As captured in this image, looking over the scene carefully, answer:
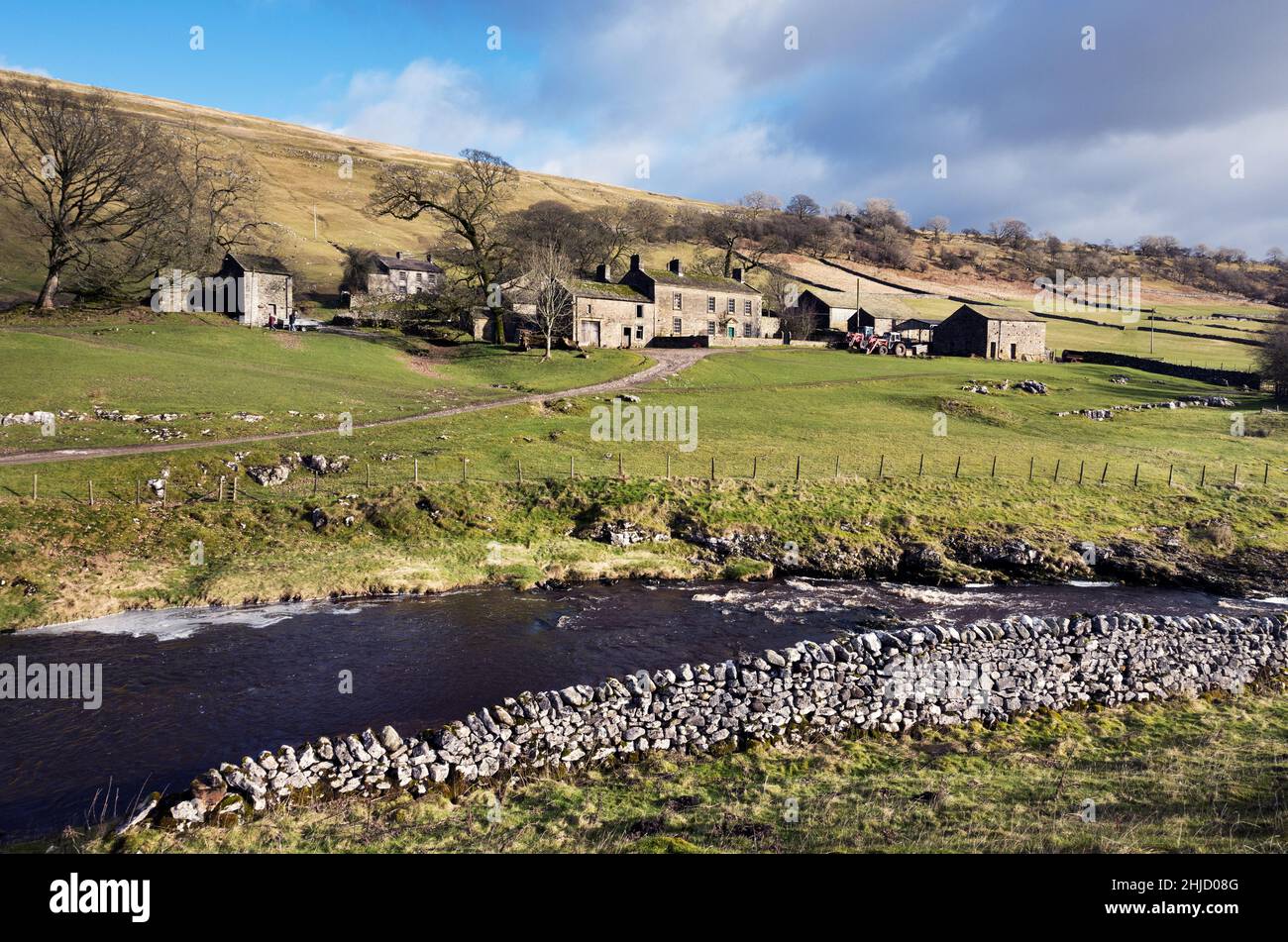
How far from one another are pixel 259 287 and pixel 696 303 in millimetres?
49110

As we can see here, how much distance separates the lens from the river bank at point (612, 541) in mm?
26594

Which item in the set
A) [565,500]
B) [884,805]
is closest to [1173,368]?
[565,500]

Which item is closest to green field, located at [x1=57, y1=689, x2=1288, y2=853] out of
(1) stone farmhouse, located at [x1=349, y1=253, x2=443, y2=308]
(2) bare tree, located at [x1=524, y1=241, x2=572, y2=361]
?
(2) bare tree, located at [x1=524, y1=241, x2=572, y2=361]

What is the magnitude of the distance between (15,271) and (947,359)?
10851cm

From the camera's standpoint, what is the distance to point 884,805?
13570 mm

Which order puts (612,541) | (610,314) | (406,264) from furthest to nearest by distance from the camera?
(406,264), (610,314), (612,541)

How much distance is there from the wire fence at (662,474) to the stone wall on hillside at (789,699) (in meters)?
18.7

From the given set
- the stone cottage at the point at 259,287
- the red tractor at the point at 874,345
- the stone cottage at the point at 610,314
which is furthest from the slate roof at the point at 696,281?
the stone cottage at the point at 259,287

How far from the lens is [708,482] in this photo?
122ft

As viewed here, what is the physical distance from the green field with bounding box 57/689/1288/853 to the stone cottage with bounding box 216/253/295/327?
71205 millimetres

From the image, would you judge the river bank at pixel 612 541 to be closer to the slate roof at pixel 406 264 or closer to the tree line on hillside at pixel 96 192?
the tree line on hillside at pixel 96 192

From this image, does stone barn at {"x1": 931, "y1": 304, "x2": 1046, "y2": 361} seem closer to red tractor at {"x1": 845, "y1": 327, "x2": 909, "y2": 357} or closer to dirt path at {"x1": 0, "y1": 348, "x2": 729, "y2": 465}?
red tractor at {"x1": 845, "y1": 327, "x2": 909, "y2": 357}

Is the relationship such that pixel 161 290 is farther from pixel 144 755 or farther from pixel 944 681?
pixel 944 681
